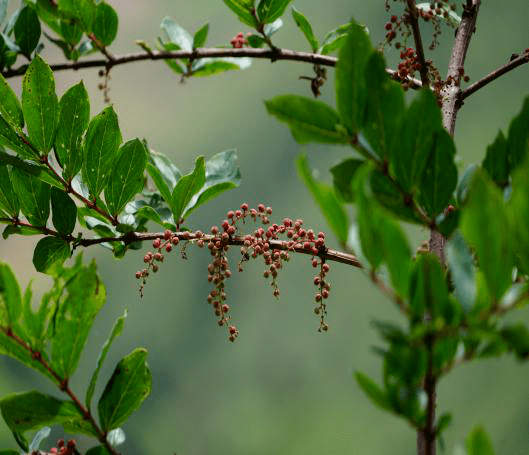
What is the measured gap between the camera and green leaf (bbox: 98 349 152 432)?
0.66m

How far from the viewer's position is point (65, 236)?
104 centimetres

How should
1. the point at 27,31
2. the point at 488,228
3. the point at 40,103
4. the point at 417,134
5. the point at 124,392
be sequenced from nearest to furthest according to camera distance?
the point at 488,228 < the point at 417,134 < the point at 124,392 < the point at 40,103 < the point at 27,31

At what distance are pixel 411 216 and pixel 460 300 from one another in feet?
0.35

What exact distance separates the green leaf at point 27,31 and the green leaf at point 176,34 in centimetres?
19

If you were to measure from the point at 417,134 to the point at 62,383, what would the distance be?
0.35m

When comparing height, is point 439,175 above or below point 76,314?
above

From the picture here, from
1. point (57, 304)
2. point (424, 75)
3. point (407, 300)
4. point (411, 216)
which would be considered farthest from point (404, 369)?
point (424, 75)

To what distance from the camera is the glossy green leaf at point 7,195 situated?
1011mm

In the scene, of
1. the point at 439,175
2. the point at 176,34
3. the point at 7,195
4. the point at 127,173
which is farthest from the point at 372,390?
the point at 176,34

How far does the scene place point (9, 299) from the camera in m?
0.61

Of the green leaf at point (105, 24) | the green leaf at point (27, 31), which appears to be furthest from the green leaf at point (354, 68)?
the green leaf at point (27, 31)

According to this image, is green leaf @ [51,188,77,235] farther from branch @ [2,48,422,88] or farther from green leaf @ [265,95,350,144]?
green leaf @ [265,95,350,144]

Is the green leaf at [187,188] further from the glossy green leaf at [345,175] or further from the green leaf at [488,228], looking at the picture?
the green leaf at [488,228]

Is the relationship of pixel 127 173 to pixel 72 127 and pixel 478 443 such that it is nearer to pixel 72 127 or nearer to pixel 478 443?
pixel 72 127
